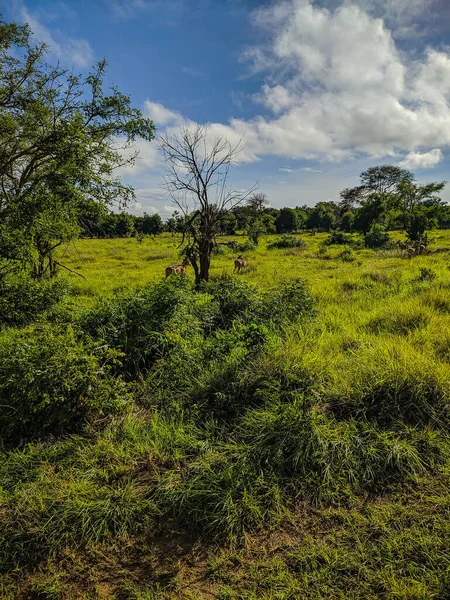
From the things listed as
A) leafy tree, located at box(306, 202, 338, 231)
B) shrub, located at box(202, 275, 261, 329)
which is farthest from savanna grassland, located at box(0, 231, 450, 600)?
leafy tree, located at box(306, 202, 338, 231)

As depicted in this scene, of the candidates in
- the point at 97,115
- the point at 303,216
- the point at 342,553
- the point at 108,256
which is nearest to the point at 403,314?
the point at 342,553

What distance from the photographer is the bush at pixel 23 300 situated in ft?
A: 24.8

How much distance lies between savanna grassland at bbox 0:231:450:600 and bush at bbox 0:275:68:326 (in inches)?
137

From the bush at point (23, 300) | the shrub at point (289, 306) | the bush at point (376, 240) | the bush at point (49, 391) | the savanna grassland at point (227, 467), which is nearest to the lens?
the savanna grassland at point (227, 467)

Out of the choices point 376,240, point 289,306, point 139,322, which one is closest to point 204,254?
point 289,306

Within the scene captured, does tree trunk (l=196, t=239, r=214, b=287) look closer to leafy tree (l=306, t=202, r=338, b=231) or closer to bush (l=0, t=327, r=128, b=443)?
bush (l=0, t=327, r=128, b=443)

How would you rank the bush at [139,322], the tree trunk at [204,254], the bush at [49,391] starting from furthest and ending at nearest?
the tree trunk at [204,254]
the bush at [139,322]
the bush at [49,391]

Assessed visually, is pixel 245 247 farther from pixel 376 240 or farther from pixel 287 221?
pixel 287 221

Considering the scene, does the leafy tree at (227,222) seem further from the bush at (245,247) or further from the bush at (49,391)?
the bush at (245,247)

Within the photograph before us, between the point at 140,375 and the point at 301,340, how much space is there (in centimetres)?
248

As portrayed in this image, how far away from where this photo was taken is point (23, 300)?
777 centimetres

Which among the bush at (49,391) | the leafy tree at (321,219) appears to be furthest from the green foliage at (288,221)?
the bush at (49,391)

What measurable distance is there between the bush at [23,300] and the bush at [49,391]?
4.32 m

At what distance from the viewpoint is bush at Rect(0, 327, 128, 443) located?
340cm
